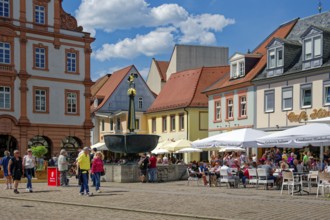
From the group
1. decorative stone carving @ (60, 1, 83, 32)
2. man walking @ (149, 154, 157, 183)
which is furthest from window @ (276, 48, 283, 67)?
decorative stone carving @ (60, 1, 83, 32)

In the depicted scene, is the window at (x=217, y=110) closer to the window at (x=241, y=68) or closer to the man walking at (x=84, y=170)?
the window at (x=241, y=68)

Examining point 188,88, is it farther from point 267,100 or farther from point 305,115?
point 305,115

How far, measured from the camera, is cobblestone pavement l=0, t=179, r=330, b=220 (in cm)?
1456

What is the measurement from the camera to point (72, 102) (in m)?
53.0

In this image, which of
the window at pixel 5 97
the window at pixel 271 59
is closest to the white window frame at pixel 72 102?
the window at pixel 5 97

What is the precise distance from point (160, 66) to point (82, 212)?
206 ft

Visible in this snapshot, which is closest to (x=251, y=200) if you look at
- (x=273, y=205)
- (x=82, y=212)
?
(x=273, y=205)

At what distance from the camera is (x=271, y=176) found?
24.2 metres

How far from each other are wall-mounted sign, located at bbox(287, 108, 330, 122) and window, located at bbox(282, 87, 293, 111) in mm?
811

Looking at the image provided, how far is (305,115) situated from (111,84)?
39.0 metres

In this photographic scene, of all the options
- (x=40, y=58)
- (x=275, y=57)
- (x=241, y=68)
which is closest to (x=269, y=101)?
(x=275, y=57)

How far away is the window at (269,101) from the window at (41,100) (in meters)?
18.4

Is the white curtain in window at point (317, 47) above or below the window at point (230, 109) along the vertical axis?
above

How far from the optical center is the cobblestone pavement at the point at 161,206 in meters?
14.6
